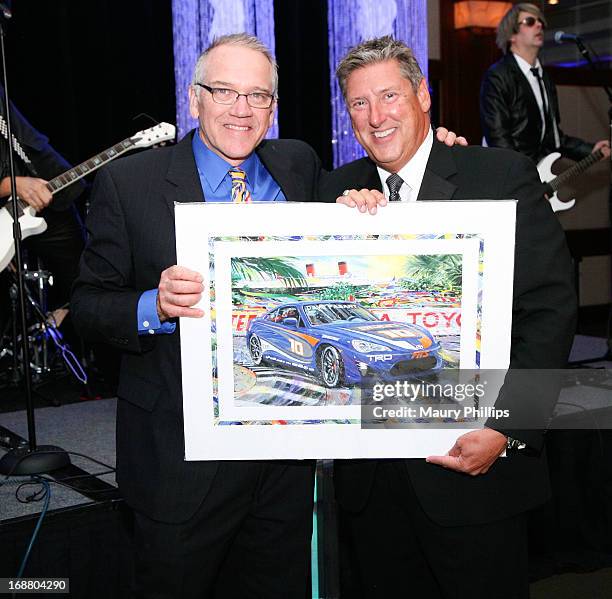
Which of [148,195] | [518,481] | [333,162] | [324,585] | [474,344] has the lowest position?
[324,585]

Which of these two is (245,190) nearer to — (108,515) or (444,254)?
(444,254)

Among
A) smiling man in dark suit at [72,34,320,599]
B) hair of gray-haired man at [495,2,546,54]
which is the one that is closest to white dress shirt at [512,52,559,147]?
hair of gray-haired man at [495,2,546,54]

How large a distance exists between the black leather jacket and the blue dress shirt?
11.0ft

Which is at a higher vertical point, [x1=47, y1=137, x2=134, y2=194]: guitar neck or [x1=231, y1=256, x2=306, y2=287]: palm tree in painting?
[x1=47, y1=137, x2=134, y2=194]: guitar neck

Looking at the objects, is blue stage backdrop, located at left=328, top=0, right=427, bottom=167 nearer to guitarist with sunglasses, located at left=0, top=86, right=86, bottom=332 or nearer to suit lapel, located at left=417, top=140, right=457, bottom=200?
guitarist with sunglasses, located at left=0, top=86, right=86, bottom=332

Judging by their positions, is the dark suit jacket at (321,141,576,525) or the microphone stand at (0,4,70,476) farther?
the microphone stand at (0,4,70,476)

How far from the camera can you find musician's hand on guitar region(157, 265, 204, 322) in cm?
131

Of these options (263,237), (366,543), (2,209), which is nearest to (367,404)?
(263,237)

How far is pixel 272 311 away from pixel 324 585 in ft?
1.71

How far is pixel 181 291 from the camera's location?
131cm

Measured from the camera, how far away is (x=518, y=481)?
1522 millimetres

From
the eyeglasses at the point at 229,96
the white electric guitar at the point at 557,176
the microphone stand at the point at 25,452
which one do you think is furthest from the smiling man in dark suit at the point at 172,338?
the white electric guitar at the point at 557,176

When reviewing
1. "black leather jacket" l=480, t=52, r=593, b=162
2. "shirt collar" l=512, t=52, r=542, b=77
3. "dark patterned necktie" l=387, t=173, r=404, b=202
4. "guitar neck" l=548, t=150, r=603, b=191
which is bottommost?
"dark patterned necktie" l=387, t=173, r=404, b=202

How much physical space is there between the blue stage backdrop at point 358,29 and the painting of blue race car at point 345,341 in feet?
17.4
